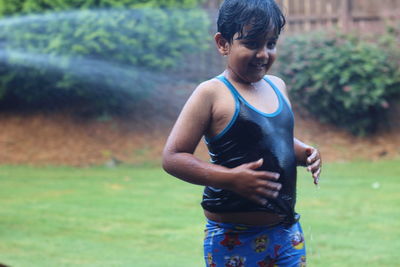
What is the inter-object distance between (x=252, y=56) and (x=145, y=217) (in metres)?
4.32

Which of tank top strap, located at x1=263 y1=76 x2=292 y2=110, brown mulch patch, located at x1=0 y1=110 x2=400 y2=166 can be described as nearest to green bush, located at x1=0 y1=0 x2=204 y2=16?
brown mulch patch, located at x1=0 y1=110 x2=400 y2=166

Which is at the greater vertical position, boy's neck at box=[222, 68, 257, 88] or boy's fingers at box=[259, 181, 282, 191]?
boy's neck at box=[222, 68, 257, 88]

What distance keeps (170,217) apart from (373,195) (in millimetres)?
2257

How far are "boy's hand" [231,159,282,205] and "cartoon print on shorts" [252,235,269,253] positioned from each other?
24 cm

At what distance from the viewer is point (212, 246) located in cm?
277

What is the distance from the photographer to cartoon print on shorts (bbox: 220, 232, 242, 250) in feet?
8.98

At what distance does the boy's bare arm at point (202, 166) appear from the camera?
2520 mm

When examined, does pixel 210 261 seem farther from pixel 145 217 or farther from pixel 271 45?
pixel 145 217

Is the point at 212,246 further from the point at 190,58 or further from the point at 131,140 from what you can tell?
the point at 190,58

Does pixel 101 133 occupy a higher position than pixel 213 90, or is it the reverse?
pixel 213 90

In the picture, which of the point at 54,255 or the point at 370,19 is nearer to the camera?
the point at 54,255

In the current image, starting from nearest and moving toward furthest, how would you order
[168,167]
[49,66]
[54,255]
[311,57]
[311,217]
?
[168,167] < [54,255] < [311,217] < [49,66] < [311,57]

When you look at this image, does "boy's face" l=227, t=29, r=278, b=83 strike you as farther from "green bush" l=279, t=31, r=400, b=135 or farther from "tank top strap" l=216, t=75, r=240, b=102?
"green bush" l=279, t=31, r=400, b=135

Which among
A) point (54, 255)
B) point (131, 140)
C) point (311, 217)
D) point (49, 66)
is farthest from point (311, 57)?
point (54, 255)
